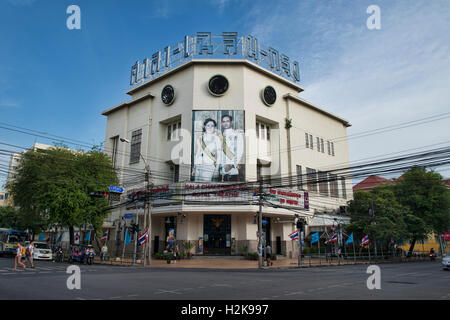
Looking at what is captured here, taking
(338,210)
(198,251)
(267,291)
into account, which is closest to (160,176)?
(198,251)

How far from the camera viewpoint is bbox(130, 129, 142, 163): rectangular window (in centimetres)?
4438

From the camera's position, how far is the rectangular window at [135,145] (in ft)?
146

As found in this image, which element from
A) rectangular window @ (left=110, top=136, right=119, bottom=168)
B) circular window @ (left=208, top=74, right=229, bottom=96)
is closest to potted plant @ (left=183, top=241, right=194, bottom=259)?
circular window @ (left=208, top=74, right=229, bottom=96)

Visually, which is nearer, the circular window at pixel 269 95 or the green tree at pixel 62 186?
the green tree at pixel 62 186

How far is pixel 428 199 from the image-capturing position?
1750 inches

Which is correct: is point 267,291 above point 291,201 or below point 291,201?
below

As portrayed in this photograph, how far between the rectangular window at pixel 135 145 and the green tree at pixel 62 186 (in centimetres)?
809

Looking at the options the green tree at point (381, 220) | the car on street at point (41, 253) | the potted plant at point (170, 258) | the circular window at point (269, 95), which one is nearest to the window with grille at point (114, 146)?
the car on street at point (41, 253)

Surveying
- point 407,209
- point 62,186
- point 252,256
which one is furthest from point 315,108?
point 62,186

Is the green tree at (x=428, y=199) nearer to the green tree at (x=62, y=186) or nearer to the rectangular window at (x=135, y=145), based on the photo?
the rectangular window at (x=135, y=145)
